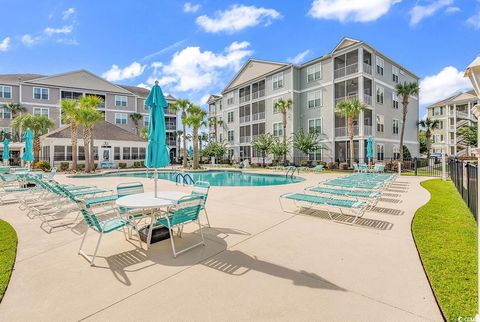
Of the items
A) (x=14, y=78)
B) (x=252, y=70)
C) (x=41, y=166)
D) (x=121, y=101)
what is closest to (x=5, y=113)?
(x=14, y=78)

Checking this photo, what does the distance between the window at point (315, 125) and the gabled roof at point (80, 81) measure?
33514 mm

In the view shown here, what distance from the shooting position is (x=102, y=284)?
335 cm

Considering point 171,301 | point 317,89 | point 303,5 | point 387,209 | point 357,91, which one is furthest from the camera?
point 317,89

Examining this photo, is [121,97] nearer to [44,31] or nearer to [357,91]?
[44,31]

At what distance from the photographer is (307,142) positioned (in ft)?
91.4

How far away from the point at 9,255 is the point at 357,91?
98.7 feet

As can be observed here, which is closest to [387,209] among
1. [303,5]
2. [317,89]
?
[303,5]

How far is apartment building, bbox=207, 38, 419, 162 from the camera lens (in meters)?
26.4

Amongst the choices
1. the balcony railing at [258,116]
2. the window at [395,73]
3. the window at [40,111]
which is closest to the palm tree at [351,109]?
the window at [395,73]

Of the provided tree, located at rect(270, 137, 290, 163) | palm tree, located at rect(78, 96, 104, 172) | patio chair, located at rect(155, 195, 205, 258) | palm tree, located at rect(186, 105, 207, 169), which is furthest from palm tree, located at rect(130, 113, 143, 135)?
patio chair, located at rect(155, 195, 205, 258)

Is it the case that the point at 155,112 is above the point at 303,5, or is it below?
below

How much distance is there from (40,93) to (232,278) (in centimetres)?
4600

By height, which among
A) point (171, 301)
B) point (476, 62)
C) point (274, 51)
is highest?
point (274, 51)

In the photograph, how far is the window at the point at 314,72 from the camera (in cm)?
2961
